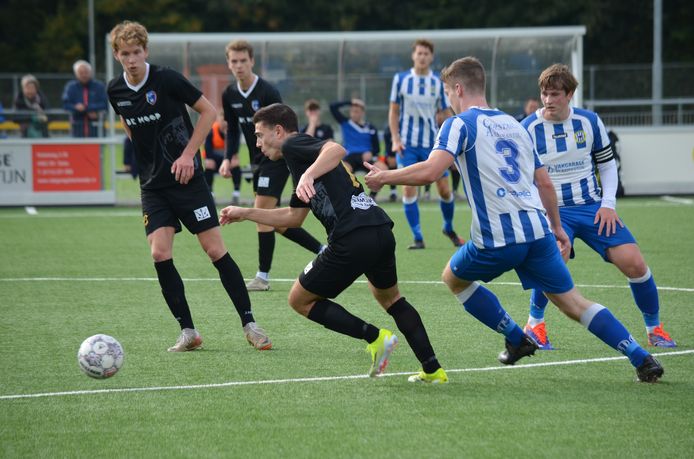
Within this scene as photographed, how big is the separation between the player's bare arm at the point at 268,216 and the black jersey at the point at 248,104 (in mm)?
3424

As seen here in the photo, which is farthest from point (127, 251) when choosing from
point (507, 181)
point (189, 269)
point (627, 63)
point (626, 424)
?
point (627, 63)

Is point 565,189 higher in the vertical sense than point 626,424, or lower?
higher

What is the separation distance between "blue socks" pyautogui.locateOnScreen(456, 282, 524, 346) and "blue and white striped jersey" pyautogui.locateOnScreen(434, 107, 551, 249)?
479mm

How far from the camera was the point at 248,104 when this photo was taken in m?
9.57

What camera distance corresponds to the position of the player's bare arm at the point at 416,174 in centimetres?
542

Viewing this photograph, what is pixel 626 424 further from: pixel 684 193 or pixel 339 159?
pixel 684 193

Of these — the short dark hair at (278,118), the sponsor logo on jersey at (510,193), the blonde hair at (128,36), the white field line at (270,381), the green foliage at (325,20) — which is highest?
the green foliage at (325,20)

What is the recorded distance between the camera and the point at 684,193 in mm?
18703

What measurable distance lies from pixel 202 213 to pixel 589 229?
8.27 feet

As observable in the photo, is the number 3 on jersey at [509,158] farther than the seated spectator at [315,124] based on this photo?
No

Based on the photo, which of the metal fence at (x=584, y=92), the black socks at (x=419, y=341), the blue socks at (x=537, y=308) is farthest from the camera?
the metal fence at (x=584, y=92)

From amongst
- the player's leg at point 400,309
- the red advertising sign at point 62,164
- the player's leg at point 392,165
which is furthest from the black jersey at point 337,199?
the player's leg at point 392,165

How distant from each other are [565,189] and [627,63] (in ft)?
126

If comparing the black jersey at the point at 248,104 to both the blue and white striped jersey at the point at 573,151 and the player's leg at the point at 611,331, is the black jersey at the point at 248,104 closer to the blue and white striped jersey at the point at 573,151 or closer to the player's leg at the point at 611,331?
the blue and white striped jersey at the point at 573,151
